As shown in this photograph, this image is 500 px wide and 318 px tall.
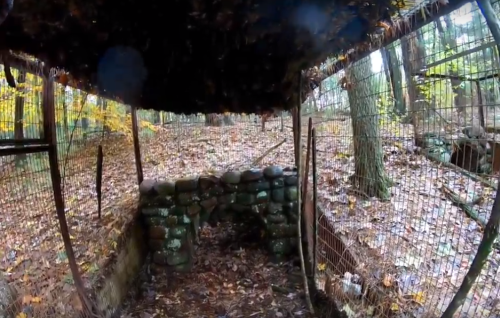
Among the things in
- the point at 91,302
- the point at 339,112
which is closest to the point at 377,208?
the point at 339,112

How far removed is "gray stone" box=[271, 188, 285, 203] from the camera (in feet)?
13.3

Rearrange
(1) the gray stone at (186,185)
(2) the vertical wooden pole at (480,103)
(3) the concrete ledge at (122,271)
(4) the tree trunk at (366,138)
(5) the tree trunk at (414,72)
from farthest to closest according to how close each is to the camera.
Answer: (1) the gray stone at (186,185), (3) the concrete ledge at (122,271), (4) the tree trunk at (366,138), (5) the tree trunk at (414,72), (2) the vertical wooden pole at (480,103)

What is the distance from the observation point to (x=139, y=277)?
3.47 meters

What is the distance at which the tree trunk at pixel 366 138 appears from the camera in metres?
2.15

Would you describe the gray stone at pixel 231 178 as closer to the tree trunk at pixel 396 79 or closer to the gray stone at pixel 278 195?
the gray stone at pixel 278 195

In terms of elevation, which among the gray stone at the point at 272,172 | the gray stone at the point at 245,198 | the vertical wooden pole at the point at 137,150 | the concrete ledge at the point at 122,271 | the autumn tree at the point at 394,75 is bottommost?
the concrete ledge at the point at 122,271

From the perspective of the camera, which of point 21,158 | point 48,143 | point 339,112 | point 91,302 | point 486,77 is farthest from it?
point 339,112

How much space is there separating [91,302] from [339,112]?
2.22m

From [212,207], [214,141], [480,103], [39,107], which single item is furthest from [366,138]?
[214,141]

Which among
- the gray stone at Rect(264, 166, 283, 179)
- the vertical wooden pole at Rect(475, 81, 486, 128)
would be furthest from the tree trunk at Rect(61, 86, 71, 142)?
the vertical wooden pole at Rect(475, 81, 486, 128)

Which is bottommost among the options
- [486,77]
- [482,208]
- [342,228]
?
[342,228]

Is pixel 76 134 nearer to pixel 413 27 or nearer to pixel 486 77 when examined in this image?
pixel 413 27

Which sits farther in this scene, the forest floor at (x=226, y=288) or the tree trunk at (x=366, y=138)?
the forest floor at (x=226, y=288)

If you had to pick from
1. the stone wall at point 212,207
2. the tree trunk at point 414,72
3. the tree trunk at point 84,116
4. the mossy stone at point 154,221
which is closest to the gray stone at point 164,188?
the stone wall at point 212,207
